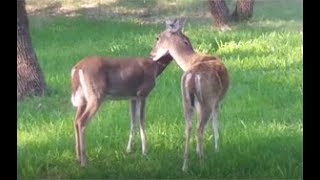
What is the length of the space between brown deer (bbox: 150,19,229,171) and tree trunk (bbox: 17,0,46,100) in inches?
141

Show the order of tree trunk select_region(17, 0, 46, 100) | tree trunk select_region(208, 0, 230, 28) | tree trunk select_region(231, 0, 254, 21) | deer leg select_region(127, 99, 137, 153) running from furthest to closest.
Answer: tree trunk select_region(231, 0, 254, 21) → tree trunk select_region(208, 0, 230, 28) → tree trunk select_region(17, 0, 46, 100) → deer leg select_region(127, 99, 137, 153)

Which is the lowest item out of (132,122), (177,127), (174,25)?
(177,127)

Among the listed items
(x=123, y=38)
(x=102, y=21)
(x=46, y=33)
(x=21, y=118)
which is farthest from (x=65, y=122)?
(x=102, y=21)

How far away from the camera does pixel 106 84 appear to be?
23.5 ft

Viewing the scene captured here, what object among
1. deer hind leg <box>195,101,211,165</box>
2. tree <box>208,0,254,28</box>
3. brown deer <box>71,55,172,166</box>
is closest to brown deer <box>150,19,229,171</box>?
deer hind leg <box>195,101,211,165</box>

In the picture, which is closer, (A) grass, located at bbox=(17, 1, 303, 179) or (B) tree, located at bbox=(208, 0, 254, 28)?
(A) grass, located at bbox=(17, 1, 303, 179)

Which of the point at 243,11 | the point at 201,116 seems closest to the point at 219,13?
the point at 243,11

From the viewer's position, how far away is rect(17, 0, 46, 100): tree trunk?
Answer: 1053 centimetres

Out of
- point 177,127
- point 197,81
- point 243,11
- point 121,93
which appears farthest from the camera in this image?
point 243,11

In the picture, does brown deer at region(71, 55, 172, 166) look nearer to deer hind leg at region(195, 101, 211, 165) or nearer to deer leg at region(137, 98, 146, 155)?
deer leg at region(137, 98, 146, 155)

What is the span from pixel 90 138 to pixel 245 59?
4.99 metres

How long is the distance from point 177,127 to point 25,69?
10.4ft

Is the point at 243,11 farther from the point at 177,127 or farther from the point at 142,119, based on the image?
the point at 142,119

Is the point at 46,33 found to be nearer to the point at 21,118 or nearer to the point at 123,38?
the point at 123,38
